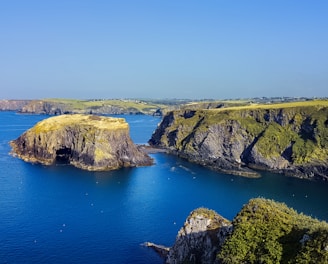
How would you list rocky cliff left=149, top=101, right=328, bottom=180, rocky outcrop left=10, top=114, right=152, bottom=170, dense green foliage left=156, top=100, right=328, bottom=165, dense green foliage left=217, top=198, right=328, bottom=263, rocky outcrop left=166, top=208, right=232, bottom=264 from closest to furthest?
1. dense green foliage left=217, top=198, right=328, bottom=263
2. rocky outcrop left=166, top=208, right=232, bottom=264
3. rocky outcrop left=10, top=114, right=152, bottom=170
4. rocky cliff left=149, top=101, right=328, bottom=180
5. dense green foliage left=156, top=100, right=328, bottom=165

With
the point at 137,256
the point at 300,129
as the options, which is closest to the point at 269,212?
the point at 137,256

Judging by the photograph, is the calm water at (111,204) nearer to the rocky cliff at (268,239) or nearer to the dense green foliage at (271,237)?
the rocky cliff at (268,239)

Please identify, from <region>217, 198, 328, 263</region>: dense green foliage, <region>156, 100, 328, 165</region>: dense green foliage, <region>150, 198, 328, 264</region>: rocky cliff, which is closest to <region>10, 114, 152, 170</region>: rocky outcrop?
<region>156, 100, 328, 165</region>: dense green foliage

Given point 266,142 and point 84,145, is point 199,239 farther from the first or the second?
point 266,142

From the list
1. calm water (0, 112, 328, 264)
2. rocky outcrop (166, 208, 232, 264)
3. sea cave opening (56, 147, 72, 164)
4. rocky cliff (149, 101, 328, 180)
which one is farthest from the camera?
sea cave opening (56, 147, 72, 164)

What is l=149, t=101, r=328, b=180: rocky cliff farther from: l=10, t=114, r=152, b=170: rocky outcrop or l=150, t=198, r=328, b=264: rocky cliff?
l=150, t=198, r=328, b=264: rocky cliff

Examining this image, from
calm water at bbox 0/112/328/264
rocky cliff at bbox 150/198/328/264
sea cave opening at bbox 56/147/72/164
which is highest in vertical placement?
rocky cliff at bbox 150/198/328/264
